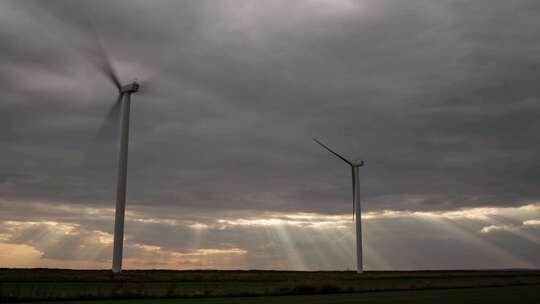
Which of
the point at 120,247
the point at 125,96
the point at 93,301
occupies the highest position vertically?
the point at 125,96

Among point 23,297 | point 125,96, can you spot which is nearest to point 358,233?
point 125,96

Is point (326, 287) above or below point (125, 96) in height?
below

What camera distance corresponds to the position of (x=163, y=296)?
4322cm

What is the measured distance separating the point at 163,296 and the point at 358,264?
297 feet

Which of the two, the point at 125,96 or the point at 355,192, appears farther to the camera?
the point at 355,192

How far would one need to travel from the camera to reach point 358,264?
12838 cm

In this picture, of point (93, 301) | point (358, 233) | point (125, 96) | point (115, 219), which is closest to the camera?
point (93, 301)

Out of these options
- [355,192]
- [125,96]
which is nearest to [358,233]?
[355,192]

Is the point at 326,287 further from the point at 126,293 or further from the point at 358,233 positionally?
the point at 358,233

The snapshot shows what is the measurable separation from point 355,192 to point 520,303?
283 ft

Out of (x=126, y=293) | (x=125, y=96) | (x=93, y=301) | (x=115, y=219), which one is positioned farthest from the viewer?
(x=125, y=96)

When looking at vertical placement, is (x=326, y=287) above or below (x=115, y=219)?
below

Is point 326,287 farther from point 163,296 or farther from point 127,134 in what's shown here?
point 127,134

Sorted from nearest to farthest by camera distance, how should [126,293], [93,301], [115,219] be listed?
[93,301] < [126,293] < [115,219]
